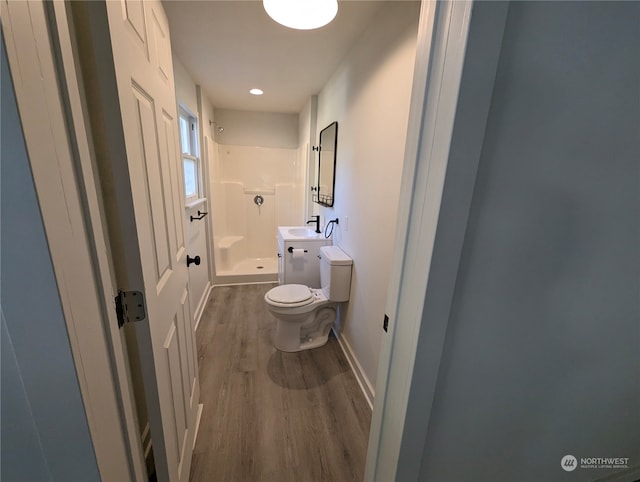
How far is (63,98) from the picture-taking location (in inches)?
19.7

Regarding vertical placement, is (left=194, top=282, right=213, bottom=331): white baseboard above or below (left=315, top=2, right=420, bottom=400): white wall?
below

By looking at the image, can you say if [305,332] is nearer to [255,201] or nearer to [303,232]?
[303,232]

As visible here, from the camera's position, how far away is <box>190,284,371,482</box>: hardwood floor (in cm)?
127

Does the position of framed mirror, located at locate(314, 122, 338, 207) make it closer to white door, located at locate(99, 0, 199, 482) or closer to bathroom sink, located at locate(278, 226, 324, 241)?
bathroom sink, located at locate(278, 226, 324, 241)

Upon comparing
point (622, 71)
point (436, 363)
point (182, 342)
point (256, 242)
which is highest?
point (622, 71)

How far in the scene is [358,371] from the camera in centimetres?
185

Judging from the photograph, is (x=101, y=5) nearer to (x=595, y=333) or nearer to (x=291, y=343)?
(x=595, y=333)

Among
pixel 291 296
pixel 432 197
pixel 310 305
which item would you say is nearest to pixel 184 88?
pixel 291 296

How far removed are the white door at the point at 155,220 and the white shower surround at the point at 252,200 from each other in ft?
8.31

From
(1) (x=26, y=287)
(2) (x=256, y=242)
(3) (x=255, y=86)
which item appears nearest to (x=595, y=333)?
(1) (x=26, y=287)

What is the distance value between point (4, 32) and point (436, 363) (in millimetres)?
1082

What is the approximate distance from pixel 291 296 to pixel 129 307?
1.37 meters

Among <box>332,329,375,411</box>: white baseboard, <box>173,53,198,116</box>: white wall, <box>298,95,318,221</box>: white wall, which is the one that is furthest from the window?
<box>332,329,375,411</box>: white baseboard

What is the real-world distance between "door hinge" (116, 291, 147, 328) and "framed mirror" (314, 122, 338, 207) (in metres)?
1.94
